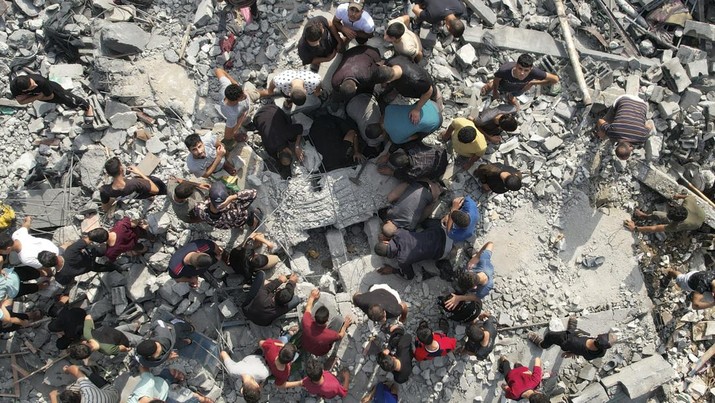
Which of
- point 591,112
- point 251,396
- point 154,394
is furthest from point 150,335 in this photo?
point 591,112

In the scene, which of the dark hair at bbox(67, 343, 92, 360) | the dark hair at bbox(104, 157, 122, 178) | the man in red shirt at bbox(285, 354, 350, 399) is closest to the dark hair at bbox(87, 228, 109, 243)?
the dark hair at bbox(104, 157, 122, 178)

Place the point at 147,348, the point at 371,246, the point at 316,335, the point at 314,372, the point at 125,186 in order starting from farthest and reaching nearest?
the point at 371,246, the point at 125,186, the point at 316,335, the point at 314,372, the point at 147,348

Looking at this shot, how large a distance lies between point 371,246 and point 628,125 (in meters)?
4.37

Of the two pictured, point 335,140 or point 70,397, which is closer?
point 70,397

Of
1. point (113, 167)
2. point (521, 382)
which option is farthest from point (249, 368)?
point (521, 382)

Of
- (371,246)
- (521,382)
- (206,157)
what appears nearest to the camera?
(206,157)

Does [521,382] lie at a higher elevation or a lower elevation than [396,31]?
lower

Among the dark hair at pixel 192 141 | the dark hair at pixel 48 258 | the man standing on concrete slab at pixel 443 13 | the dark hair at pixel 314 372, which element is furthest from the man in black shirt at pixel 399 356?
the man standing on concrete slab at pixel 443 13

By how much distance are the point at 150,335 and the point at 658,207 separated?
8.46 m

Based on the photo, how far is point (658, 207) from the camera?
915cm

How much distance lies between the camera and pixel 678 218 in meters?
8.28

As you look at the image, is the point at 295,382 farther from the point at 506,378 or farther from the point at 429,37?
the point at 429,37

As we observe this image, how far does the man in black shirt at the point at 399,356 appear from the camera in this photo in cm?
743

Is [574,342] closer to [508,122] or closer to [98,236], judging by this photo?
[508,122]
